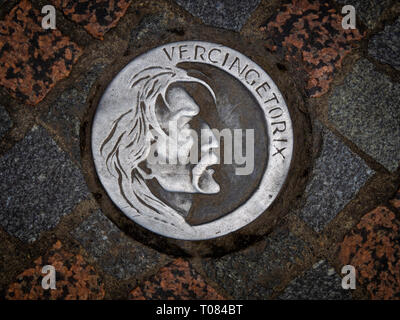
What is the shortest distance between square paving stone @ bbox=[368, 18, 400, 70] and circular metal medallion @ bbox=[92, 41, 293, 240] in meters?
0.36

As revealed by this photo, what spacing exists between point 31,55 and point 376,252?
51.7 inches

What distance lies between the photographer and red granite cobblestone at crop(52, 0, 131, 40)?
38.1 inches

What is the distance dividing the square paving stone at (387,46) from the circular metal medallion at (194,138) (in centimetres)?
36

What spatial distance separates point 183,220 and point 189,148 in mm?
232

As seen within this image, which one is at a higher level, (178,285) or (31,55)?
(31,55)

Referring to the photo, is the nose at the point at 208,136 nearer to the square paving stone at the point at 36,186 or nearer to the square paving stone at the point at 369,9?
the square paving stone at the point at 36,186

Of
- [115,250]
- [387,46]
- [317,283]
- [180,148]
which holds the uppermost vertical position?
[387,46]

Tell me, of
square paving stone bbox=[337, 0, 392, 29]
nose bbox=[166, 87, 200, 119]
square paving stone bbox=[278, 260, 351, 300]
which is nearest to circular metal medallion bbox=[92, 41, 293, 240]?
nose bbox=[166, 87, 200, 119]

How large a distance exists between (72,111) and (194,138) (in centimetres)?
42

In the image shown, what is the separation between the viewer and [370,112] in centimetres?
96

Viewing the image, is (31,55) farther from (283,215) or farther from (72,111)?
(283,215)

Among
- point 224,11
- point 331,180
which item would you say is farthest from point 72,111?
point 331,180

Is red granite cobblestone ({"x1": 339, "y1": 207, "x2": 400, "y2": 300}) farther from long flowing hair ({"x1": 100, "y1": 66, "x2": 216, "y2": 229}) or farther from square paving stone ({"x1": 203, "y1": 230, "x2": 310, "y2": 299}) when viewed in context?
long flowing hair ({"x1": 100, "y1": 66, "x2": 216, "y2": 229})

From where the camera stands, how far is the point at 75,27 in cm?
A: 98
